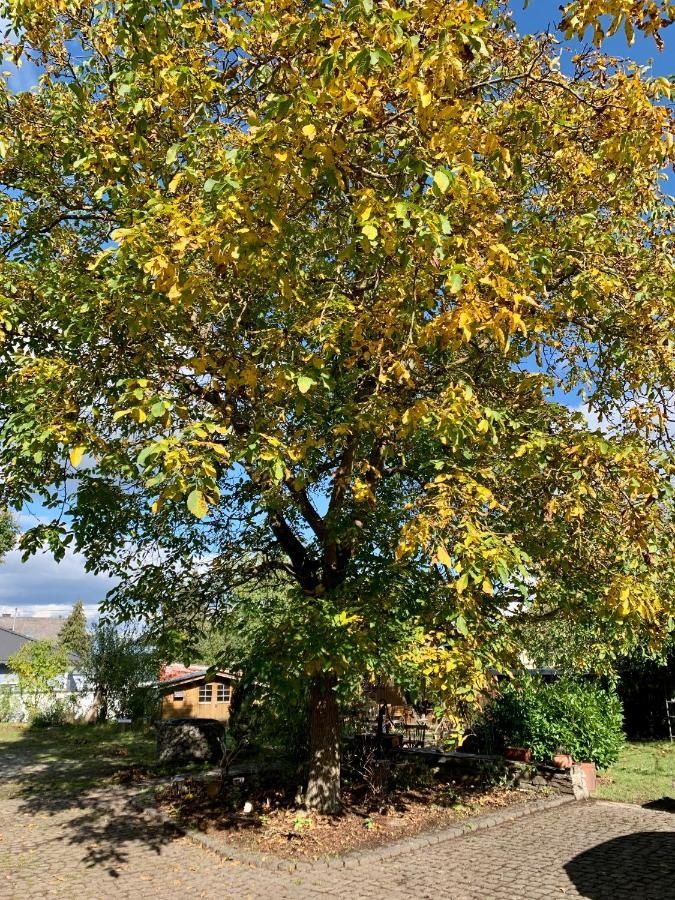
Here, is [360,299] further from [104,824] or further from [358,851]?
[104,824]

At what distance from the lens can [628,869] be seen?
7.00 metres

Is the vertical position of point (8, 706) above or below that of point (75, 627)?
below

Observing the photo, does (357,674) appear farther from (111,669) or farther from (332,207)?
(111,669)

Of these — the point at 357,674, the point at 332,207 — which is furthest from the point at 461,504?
the point at 332,207

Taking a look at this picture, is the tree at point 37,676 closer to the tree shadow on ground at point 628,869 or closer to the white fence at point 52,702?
Answer: the white fence at point 52,702

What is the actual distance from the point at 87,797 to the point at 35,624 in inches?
2177

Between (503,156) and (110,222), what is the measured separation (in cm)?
511

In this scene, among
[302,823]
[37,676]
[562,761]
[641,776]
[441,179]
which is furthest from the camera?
[37,676]

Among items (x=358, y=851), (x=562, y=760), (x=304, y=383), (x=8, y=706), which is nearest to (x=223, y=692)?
(x=8, y=706)

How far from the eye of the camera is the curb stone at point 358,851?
7168mm

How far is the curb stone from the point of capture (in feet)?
23.5

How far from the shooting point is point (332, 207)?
6301 millimetres

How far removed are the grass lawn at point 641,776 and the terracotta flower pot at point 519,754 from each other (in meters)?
1.28

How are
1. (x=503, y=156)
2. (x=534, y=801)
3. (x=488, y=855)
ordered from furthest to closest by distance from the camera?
(x=534, y=801), (x=488, y=855), (x=503, y=156)
